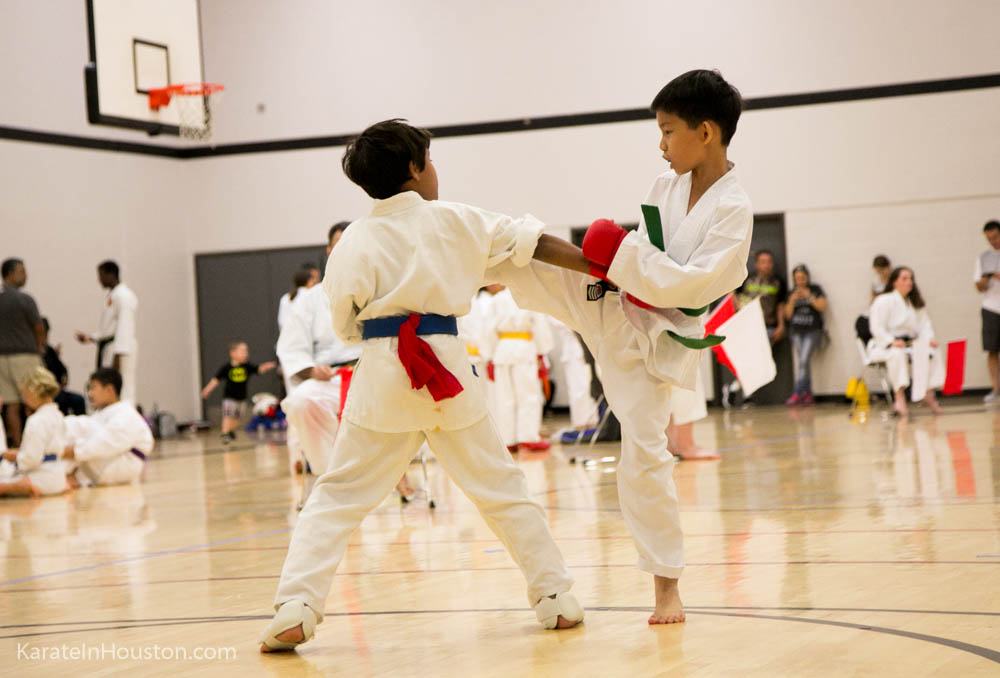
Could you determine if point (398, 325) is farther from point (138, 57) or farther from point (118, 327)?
point (118, 327)

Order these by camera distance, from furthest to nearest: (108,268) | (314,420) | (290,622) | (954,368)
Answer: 1. (108,268)
2. (954,368)
3. (314,420)
4. (290,622)

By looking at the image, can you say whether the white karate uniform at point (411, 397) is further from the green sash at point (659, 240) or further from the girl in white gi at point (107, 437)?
the girl in white gi at point (107, 437)

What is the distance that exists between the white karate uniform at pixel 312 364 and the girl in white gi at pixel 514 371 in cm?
332

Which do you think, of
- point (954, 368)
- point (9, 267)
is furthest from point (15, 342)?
point (954, 368)

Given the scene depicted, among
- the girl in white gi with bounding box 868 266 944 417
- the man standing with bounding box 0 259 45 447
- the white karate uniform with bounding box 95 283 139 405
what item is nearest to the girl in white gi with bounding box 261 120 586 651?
the man standing with bounding box 0 259 45 447

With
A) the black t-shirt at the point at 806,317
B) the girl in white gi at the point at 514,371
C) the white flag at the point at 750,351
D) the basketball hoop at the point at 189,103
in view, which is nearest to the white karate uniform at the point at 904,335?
the black t-shirt at the point at 806,317

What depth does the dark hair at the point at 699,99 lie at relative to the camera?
283 cm

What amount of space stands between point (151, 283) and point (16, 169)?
235 centimetres

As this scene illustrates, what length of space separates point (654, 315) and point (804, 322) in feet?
33.5

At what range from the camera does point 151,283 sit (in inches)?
564

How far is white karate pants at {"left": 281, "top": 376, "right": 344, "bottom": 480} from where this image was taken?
219 inches

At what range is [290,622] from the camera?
2656 millimetres

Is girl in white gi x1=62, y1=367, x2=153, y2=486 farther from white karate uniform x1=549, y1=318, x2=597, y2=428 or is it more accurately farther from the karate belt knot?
the karate belt knot

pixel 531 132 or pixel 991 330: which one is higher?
pixel 531 132
